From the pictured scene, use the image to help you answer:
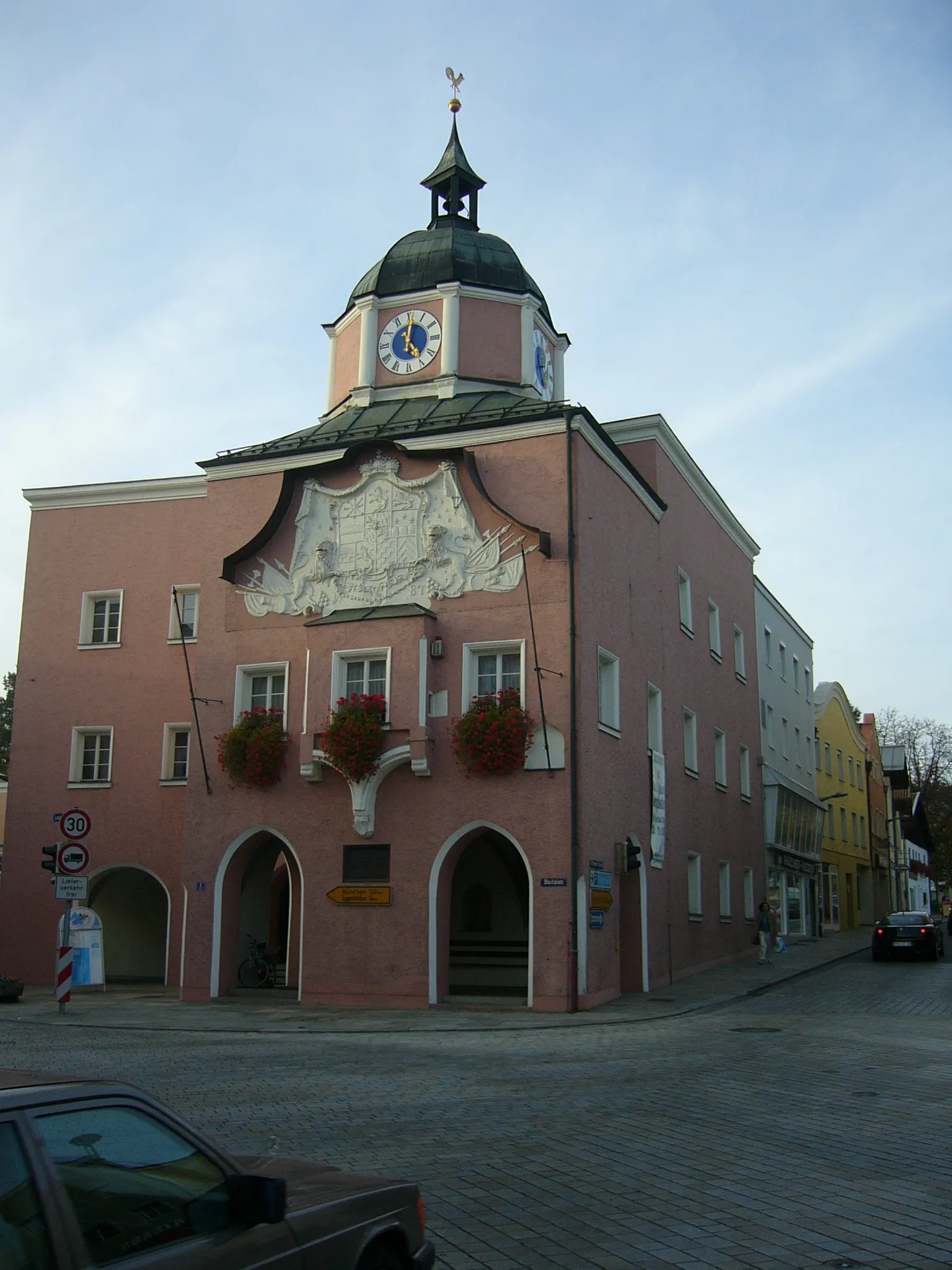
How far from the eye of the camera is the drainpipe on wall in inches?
848

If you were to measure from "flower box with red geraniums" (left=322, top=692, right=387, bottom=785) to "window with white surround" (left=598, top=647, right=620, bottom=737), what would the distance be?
4276 millimetres

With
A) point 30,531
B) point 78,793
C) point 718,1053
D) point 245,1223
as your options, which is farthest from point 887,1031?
point 30,531

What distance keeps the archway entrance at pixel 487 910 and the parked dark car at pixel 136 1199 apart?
21514mm

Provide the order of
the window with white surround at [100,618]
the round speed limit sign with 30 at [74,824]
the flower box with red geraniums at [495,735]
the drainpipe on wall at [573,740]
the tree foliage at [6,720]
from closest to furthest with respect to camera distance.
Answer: the round speed limit sign with 30 at [74,824], the drainpipe on wall at [573,740], the flower box with red geraniums at [495,735], the window with white surround at [100,618], the tree foliage at [6,720]

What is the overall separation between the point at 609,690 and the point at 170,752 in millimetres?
10548

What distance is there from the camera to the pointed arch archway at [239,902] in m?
24.1

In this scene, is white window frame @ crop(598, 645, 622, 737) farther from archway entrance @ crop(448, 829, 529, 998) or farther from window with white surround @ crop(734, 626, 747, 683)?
window with white surround @ crop(734, 626, 747, 683)

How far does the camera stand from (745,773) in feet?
119

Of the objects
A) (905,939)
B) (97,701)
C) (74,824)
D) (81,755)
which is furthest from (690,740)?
(74,824)

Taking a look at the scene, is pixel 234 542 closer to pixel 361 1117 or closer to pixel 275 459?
pixel 275 459

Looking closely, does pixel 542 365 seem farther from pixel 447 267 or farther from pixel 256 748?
pixel 256 748

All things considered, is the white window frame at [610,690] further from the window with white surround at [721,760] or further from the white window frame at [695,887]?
the window with white surround at [721,760]

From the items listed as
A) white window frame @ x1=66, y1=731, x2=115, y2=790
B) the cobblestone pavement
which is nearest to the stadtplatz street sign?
the cobblestone pavement

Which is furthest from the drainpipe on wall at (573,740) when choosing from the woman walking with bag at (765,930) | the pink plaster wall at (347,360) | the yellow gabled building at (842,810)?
the yellow gabled building at (842,810)
